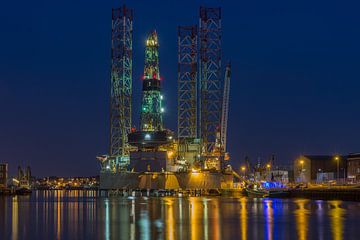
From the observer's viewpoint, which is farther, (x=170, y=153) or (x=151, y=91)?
(x=170, y=153)

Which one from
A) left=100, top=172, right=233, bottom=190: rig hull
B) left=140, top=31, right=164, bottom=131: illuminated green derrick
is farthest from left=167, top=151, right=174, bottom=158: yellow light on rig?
left=140, top=31, right=164, bottom=131: illuminated green derrick

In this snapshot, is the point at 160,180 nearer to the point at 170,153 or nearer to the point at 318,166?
the point at 170,153

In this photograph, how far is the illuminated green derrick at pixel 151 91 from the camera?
162 m

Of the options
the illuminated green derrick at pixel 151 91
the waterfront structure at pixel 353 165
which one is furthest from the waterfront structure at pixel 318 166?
the illuminated green derrick at pixel 151 91

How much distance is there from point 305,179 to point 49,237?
12684 centimetres

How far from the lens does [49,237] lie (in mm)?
40562

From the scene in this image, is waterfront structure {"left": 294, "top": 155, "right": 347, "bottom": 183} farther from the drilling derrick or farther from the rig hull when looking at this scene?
the drilling derrick

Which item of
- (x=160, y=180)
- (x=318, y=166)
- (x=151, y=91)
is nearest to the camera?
(x=318, y=166)

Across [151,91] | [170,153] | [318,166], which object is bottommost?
[318,166]

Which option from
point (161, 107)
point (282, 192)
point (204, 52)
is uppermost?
point (204, 52)

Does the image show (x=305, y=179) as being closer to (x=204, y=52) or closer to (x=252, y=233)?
(x=204, y=52)

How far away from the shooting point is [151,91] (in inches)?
6437

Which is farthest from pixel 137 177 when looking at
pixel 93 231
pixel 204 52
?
pixel 93 231

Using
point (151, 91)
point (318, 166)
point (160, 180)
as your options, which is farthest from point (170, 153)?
point (318, 166)
